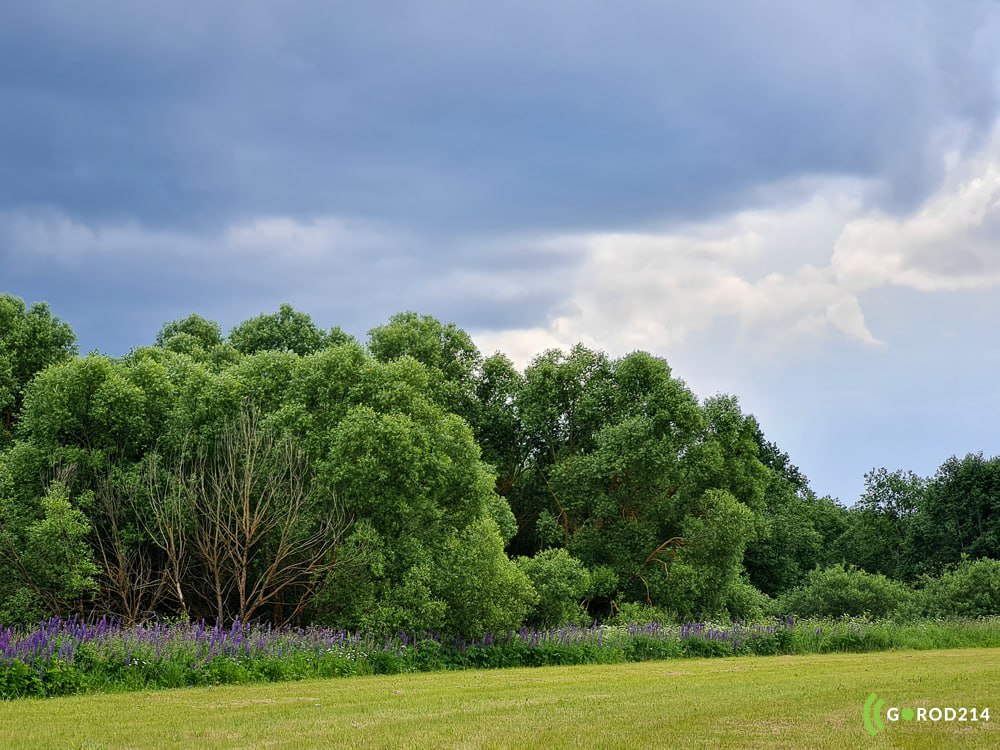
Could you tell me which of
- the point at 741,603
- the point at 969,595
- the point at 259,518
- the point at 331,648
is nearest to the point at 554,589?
the point at 259,518

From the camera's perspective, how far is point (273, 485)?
23531mm

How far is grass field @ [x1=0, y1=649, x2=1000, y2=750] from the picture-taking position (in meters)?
10.6

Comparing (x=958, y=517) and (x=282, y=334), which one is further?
(x=958, y=517)

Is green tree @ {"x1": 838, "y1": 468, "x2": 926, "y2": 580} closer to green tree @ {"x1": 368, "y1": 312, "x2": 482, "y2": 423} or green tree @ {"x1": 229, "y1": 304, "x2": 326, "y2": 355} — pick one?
green tree @ {"x1": 368, "y1": 312, "x2": 482, "y2": 423}

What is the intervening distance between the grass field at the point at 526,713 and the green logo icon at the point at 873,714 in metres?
0.14

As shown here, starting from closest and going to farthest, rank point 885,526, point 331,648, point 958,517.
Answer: point 331,648, point 958,517, point 885,526

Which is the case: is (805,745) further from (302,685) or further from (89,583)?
(89,583)

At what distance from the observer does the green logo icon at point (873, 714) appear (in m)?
11.1

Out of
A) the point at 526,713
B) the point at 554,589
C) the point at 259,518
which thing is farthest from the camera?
the point at 554,589

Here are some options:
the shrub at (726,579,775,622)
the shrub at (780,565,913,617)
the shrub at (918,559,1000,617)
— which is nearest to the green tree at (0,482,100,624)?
the shrub at (726,579,775,622)

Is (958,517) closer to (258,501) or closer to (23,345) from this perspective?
(258,501)

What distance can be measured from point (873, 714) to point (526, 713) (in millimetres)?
4402

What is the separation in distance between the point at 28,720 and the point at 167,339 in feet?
95.2

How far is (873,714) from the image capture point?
479 inches
